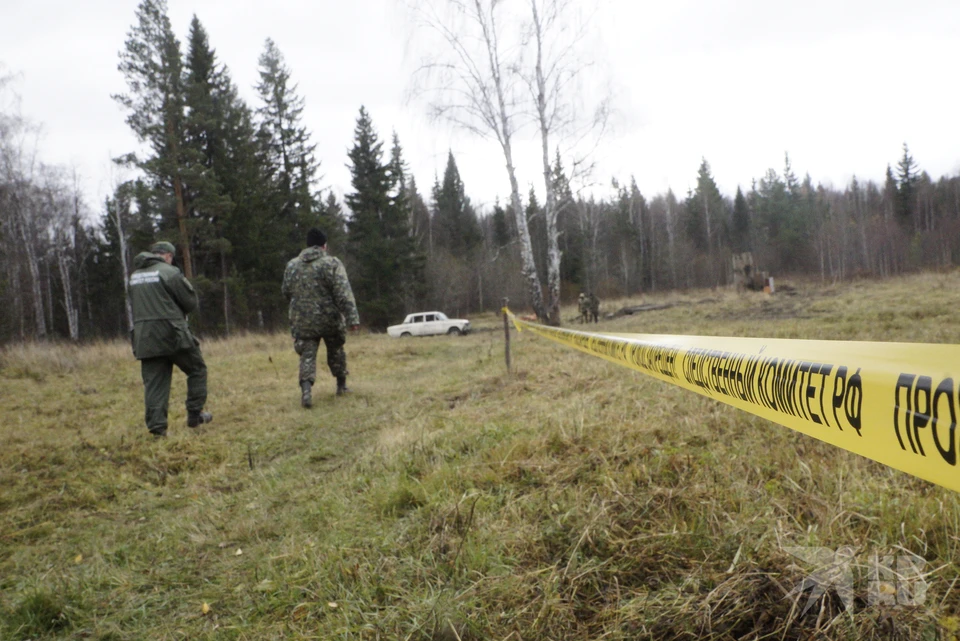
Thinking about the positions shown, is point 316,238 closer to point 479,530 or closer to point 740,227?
point 479,530

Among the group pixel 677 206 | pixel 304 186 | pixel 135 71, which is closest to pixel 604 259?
pixel 677 206

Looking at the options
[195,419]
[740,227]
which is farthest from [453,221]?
[195,419]

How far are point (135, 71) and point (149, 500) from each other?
25.2m

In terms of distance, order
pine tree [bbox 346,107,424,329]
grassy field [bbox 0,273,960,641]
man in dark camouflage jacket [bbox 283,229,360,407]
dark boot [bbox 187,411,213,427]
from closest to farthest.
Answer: grassy field [bbox 0,273,960,641], dark boot [bbox 187,411,213,427], man in dark camouflage jacket [bbox 283,229,360,407], pine tree [bbox 346,107,424,329]

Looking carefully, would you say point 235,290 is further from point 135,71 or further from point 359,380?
point 359,380

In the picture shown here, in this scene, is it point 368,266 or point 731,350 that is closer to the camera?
point 731,350

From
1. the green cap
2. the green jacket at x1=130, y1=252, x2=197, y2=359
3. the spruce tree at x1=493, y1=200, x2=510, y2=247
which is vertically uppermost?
the spruce tree at x1=493, y1=200, x2=510, y2=247

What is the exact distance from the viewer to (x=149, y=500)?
3176 millimetres

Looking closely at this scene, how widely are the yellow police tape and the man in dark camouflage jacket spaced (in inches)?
199

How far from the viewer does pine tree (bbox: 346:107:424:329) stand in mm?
31562

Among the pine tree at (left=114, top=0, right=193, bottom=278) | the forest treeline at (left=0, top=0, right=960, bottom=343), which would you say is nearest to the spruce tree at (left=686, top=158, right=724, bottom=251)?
the forest treeline at (left=0, top=0, right=960, bottom=343)

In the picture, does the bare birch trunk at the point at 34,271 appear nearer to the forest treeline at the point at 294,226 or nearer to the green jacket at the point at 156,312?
the forest treeline at the point at 294,226

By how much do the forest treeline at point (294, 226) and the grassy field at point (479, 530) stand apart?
42.1 feet

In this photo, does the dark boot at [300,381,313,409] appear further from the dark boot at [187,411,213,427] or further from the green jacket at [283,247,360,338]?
the dark boot at [187,411,213,427]
